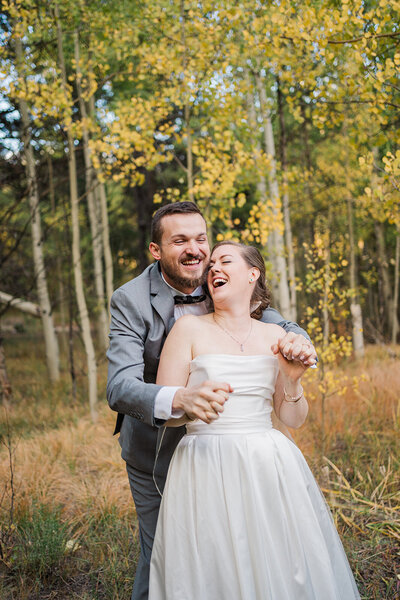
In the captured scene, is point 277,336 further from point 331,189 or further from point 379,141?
point 331,189

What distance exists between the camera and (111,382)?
2076mm

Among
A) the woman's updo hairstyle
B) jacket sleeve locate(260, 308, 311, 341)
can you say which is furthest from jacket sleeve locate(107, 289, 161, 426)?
jacket sleeve locate(260, 308, 311, 341)

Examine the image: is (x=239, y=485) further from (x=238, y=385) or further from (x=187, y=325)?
(x=187, y=325)

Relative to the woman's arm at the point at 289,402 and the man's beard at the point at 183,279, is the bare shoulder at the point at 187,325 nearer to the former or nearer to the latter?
the man's beard at the point at 183,279

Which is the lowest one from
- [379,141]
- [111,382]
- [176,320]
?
[111,382]

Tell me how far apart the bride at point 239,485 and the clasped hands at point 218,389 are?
0.07 feet

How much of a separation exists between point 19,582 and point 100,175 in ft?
14.3

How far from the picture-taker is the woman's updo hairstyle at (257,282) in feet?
7.84

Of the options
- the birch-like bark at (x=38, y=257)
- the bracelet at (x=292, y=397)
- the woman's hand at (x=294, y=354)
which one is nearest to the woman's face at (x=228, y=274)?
the woman's hand at (x=294, y=354)

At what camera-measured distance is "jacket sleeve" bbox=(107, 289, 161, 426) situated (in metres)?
1.91

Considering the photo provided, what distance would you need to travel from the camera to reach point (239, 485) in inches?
80.8

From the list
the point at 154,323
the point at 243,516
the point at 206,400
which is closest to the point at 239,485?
the point at 243,516

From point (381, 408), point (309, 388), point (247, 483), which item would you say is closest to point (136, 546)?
point (247, 483)

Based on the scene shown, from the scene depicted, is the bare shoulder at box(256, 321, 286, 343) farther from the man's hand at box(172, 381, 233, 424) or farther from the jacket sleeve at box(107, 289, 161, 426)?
the man's hand at box(172, 381, 233, 424)
